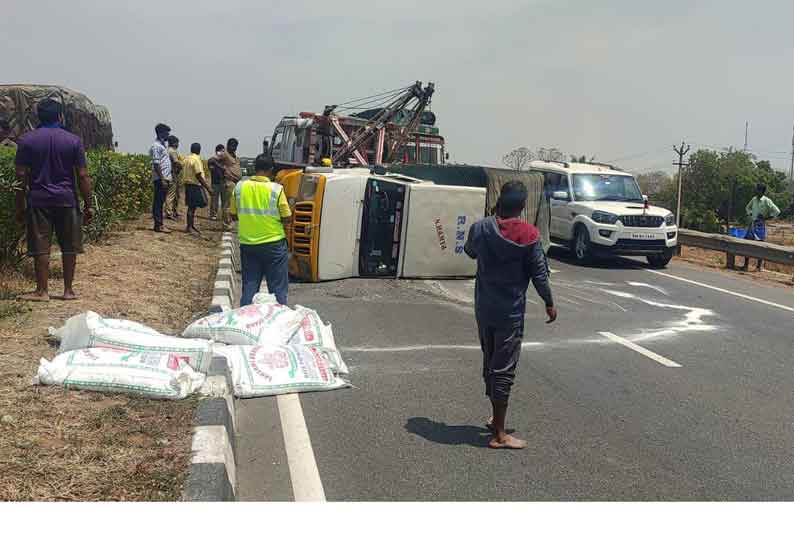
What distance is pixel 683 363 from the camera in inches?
294

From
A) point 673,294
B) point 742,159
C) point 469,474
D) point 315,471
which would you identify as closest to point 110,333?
point 315,471

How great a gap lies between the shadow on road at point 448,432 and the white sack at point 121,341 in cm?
159

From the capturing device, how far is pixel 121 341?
5.55m

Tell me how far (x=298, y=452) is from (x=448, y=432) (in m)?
1.06

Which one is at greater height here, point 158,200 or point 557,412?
point 158,200

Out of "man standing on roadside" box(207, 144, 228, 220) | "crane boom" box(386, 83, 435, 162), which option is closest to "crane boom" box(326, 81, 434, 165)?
"crane boom" box(386, 83, 435, 162)

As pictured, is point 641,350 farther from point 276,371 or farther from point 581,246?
point 581,246

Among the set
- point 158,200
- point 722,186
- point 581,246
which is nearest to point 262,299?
point 158,200

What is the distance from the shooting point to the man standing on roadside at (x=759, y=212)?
16047mm

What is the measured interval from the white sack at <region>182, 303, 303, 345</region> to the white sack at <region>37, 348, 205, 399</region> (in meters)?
1.14

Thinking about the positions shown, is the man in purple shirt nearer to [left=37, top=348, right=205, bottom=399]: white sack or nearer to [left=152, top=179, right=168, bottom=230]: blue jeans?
[left=37, top=348, right=205, bottom=399]: white sack

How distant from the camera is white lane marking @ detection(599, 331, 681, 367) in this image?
24.5ft
